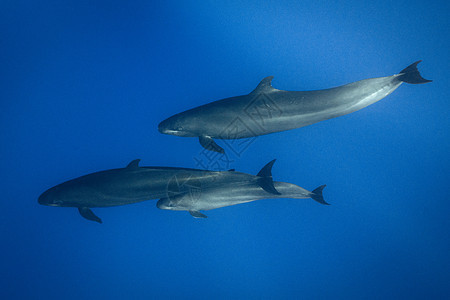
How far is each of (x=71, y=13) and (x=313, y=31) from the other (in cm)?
342

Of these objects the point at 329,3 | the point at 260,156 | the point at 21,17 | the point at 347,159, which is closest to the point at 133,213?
the point at 260,156

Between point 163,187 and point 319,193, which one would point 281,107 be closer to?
point 319,193

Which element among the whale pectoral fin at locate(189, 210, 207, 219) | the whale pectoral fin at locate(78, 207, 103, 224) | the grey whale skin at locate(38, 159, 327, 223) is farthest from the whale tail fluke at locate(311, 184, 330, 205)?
the whale pectoral fin at locate(78, 207, 103, 224)

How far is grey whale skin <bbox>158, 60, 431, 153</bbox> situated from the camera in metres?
3.20

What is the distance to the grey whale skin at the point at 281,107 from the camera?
320cm

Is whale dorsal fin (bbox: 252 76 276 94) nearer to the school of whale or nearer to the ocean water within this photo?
the school of whale

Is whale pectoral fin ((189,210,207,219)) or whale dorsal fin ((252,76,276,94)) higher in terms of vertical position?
whale dorsal fin ((252,76,276,94))

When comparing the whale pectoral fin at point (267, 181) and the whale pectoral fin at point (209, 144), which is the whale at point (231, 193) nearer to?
the whale pectoral fin at point (267, 181)

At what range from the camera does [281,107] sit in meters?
3.20

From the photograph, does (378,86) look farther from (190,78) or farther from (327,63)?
(190,78)

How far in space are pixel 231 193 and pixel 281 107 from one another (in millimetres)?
1109

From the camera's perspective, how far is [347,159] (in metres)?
3.92

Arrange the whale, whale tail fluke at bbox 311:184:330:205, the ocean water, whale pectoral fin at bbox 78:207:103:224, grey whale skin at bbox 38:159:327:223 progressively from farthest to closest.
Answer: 1. the ocean water
2. whale tail fluke at bbox 311:184:330:205
3. whale pectoral fin at bbox 78:207:103:224
4. the whale
5. grey whale skin at bbox 38:159:327:223

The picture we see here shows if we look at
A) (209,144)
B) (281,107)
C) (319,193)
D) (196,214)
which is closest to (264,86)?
(281,107)
